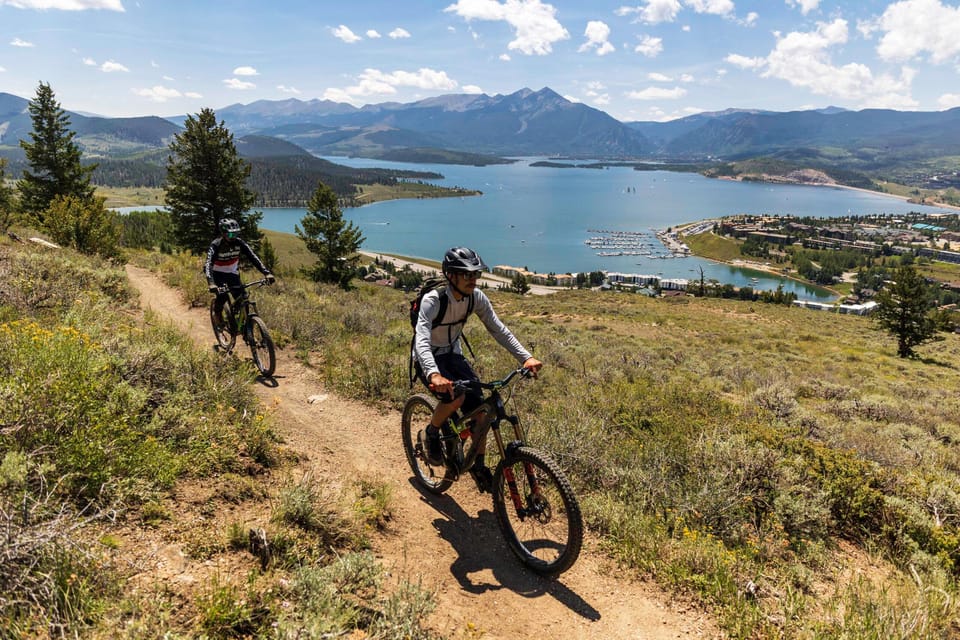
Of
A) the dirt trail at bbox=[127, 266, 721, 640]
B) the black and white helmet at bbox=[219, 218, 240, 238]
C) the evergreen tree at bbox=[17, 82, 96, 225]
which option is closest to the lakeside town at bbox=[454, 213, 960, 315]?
the evergreen tree at bbox=[17, 82, 96, 225]

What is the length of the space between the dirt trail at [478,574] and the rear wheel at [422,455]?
16 cm

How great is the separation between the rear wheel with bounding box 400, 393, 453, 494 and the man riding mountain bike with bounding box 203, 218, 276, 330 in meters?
4.16

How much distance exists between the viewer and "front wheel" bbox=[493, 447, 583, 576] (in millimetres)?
4320

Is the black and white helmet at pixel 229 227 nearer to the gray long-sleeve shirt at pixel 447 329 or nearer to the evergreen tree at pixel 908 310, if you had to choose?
the gray long-sleeve shirt at pixel 447 329

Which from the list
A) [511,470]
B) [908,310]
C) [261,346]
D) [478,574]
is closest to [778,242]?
[908,310]

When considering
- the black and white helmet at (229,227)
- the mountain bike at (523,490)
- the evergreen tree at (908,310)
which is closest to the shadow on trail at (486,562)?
the mountain bike at (523,490)

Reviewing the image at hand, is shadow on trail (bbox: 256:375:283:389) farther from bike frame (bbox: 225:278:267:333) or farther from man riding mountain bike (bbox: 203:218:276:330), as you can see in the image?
man riding mountain bike (bbox: 203:218:276:330)

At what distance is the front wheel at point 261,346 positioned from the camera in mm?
8500

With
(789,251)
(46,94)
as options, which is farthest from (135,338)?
(789,251)

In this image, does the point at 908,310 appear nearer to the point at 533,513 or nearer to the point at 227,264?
the point at 533,513

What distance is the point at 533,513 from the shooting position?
15.2 feet

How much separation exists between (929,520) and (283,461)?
7.44m

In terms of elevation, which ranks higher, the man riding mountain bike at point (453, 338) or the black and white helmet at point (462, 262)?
the black and white helmet at point (462, 262)

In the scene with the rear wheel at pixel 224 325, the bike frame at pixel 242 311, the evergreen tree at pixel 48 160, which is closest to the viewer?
the bike frame at pixel 242 311
